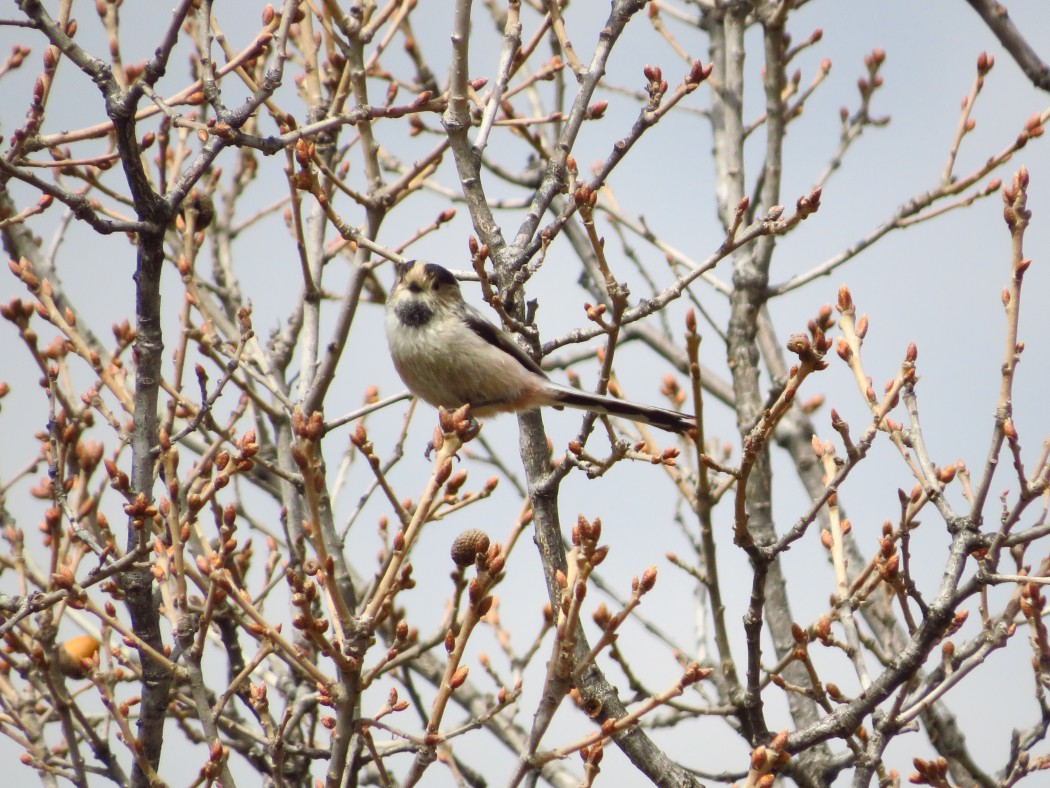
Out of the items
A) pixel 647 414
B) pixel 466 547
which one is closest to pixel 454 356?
pixel 647 414

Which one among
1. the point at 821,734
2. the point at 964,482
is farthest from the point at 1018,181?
the point at 821,734

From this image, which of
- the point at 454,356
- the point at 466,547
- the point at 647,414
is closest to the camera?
the point at 466,547

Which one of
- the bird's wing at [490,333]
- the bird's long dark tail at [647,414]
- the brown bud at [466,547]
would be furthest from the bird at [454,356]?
the brown bud at [466,547]

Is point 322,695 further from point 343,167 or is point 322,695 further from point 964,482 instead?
point 343,167

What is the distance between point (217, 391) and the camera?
3730 mm

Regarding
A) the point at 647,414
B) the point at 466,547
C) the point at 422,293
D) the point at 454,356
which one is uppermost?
the point at 422,293

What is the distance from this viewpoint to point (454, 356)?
4422mm

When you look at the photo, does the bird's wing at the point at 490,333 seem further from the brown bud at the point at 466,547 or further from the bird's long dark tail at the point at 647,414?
the brown bud at the point at 466,547

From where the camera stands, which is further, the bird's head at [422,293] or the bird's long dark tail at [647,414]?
the bird's head at [422,293]

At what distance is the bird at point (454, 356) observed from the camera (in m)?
4.32

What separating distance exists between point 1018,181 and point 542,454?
1.79 m

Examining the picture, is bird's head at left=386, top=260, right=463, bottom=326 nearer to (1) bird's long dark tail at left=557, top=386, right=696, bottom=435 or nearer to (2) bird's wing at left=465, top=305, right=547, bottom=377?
(2) bird's wing at left=465, top=305, right=547, bottom=377

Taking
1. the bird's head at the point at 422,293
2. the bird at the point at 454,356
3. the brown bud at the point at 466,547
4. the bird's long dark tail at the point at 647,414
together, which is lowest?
the brown bud at the point at 466,547

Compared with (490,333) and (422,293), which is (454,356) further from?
(422,293)
